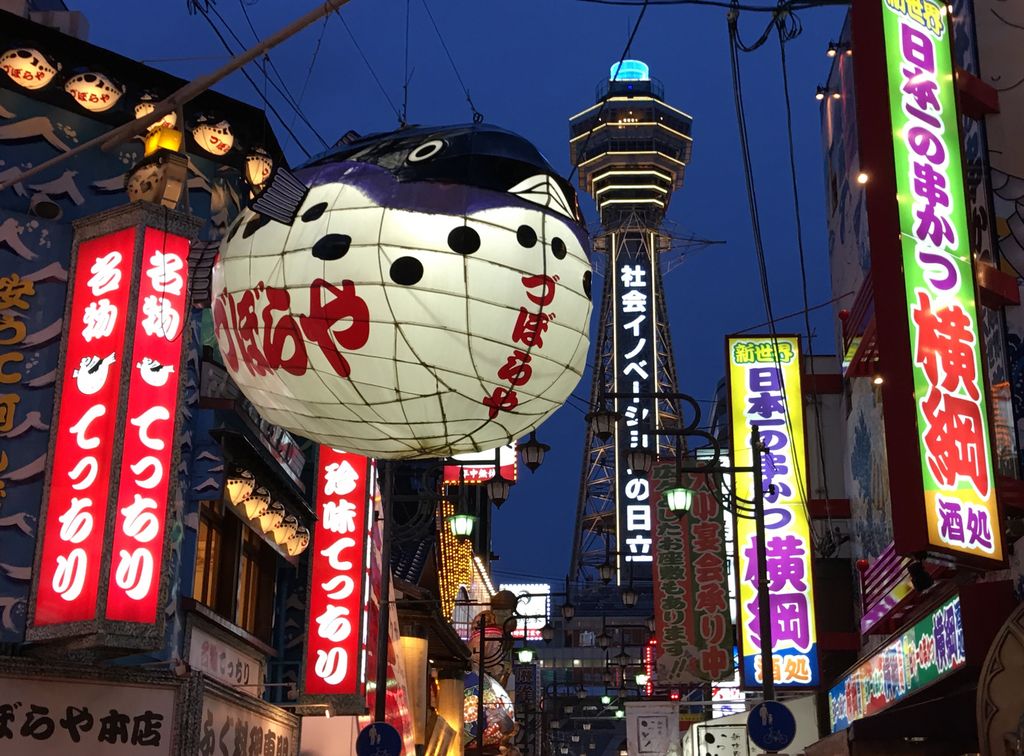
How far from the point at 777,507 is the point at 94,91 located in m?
13.6

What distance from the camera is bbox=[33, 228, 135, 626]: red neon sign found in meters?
11.6

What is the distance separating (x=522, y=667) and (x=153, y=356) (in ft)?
207

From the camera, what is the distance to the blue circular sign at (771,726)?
1631cm

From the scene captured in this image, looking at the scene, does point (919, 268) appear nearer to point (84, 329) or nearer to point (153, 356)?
point (153, 356)

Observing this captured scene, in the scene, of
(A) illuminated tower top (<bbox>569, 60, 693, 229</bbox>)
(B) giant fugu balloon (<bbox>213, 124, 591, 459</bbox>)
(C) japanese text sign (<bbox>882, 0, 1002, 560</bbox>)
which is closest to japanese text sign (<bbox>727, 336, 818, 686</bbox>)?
(C) japanese text sign (<bbox>882, 0, 1002, 560</bbox>)

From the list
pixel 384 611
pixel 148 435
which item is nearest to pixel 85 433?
pixel 148 435

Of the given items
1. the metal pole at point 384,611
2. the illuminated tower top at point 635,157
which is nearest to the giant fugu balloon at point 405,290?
the metal pole at point 384,611

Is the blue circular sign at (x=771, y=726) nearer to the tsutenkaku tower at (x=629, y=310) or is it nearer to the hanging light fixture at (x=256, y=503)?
the hanging light fixture at (x=256, y=503)

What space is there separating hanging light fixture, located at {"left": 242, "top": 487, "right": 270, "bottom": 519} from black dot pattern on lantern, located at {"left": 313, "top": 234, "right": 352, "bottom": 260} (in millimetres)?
10410

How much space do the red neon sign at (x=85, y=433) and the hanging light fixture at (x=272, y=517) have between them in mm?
5047

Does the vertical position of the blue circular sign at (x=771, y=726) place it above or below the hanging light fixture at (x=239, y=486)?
below

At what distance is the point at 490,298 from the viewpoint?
6.55 metres

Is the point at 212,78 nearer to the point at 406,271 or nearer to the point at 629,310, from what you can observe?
the point at 406,271

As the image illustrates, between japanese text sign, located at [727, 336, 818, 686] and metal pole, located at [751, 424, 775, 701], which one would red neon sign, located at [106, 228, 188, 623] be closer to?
metal pole, located at [751, 424, 775, 701]
